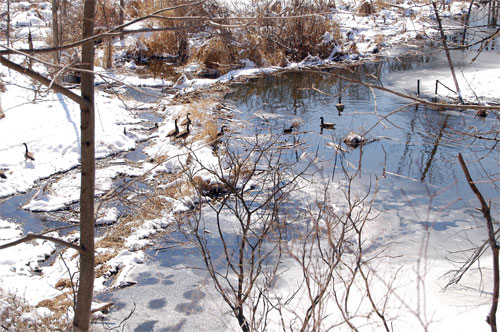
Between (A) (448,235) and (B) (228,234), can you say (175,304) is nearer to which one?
(B) (228,234)

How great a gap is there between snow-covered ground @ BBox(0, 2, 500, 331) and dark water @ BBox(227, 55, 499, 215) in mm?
1176

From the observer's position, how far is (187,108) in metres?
13.4

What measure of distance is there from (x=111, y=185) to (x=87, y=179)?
23.5 feet

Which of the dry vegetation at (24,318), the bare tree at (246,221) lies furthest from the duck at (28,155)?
the dry vegetation at (24,318)

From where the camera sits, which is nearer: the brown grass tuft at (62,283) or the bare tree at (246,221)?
the bare tree at (246,221)

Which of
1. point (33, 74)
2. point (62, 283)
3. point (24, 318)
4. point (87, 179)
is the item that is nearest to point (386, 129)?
point (62, 283)

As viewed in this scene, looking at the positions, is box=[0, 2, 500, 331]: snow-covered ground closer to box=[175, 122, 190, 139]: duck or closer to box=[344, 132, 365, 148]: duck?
box=[175, 122, 190, 139]: duck

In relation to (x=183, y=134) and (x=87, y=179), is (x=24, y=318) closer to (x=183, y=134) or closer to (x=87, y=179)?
(x=87, y=179)

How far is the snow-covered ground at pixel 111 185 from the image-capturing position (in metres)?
5.71

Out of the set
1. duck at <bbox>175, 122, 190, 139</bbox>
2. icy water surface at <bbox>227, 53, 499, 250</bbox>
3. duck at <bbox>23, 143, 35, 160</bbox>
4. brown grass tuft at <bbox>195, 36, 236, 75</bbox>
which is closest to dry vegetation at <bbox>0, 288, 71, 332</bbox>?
icy water surface at <bbox>227, 53, 499, 250</bbox>

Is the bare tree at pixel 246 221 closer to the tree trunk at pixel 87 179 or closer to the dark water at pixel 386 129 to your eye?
the dark water at pixel 386 129

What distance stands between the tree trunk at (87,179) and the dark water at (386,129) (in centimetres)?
383

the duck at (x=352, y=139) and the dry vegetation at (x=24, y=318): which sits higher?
the duck at (x=352, y=139)

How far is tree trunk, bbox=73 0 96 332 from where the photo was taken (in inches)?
104
